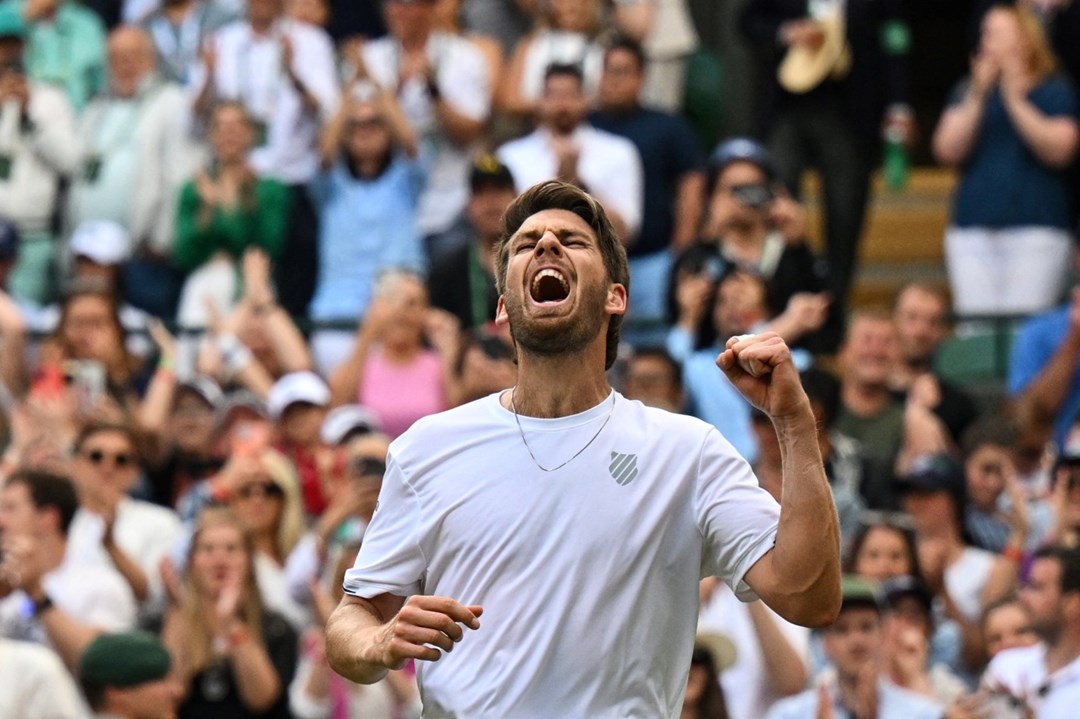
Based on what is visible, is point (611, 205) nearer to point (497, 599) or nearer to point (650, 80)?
point (650, 80)

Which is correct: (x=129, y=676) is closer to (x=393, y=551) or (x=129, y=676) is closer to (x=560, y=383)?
(x=393, y=551)

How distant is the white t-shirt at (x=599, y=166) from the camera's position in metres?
11.0

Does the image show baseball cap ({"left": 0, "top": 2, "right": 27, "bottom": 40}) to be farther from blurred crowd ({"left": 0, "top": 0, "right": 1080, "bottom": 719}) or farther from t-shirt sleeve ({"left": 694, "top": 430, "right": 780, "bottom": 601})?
t-shirt sleeve ({"left": 694, "top": 430, "right": 780, "bottom": 601})

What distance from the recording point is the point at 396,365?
10445 millimetres

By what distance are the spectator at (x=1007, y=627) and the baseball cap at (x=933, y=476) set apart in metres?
0.75

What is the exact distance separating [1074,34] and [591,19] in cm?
246

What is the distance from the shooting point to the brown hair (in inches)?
187

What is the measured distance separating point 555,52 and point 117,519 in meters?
3.97

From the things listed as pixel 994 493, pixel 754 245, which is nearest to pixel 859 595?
pixel 994 493

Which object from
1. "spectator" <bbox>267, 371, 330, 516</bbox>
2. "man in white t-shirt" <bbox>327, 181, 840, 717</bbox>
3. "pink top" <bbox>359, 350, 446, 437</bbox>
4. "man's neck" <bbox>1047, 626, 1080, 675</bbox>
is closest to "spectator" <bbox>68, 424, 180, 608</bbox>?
"spectator" <bbox>267, 371, 330, 516</bbox>

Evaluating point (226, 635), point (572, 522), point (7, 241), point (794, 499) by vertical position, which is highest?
point (794, 499)

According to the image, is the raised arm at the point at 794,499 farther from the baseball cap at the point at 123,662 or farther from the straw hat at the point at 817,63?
the straw hat at the point at 817,63

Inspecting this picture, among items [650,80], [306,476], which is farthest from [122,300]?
[650,80]

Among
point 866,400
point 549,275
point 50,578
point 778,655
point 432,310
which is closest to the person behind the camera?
point 549,275
